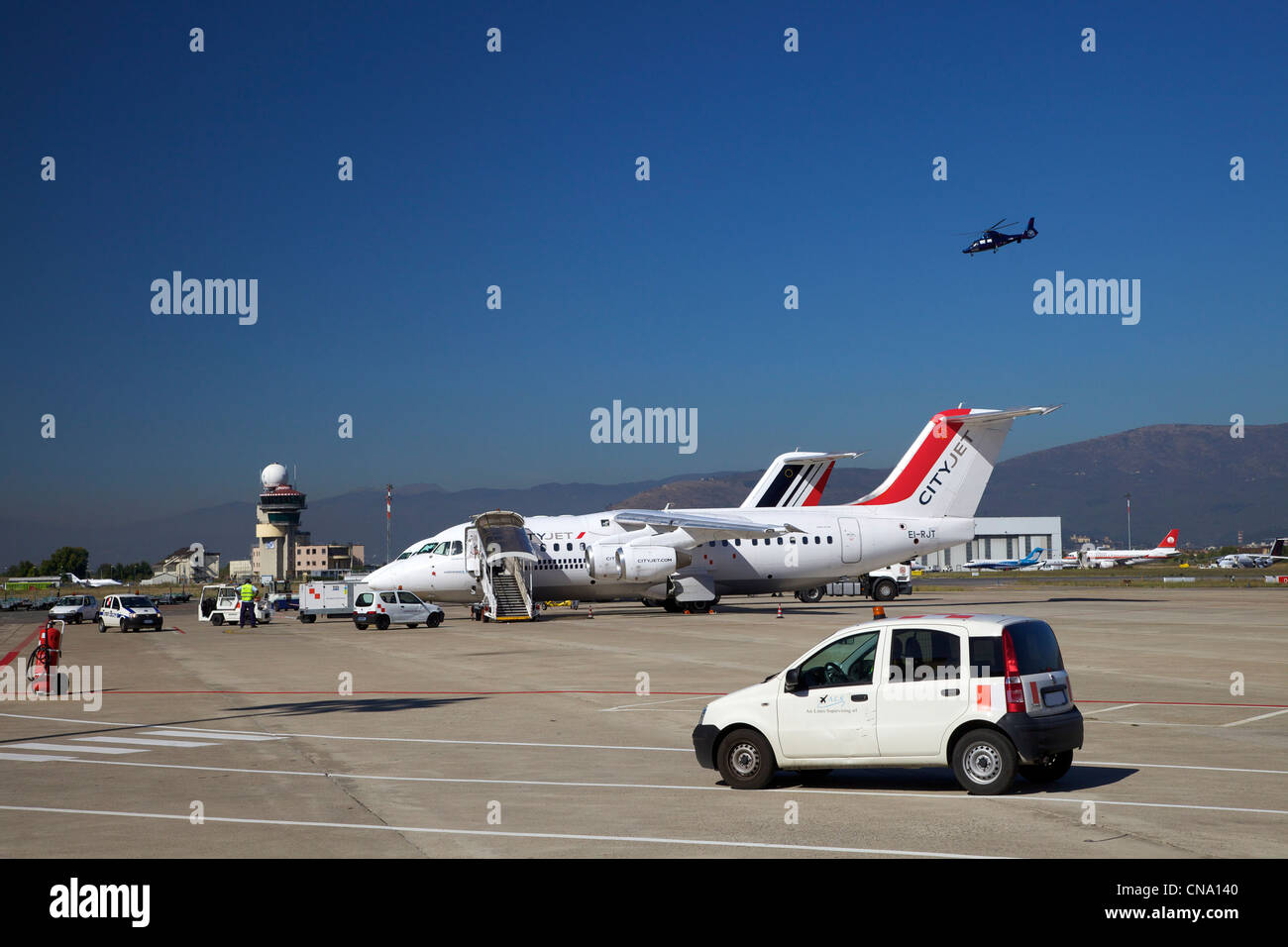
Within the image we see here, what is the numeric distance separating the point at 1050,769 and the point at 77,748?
13534 mm

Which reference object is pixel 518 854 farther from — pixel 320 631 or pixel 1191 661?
pixel 320 631

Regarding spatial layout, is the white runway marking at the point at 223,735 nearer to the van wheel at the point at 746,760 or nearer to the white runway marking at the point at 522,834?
the white runway marking at the point at 522,834

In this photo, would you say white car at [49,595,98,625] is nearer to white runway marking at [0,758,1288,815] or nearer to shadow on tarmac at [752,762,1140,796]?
white runway marking at [0,758,1288,815]

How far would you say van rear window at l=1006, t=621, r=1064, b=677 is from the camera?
472 inches

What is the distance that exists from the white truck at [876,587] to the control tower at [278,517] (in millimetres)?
130260

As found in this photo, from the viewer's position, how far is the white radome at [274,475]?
18088 centimetres

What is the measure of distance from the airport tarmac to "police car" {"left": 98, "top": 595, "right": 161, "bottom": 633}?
2281 centimetres

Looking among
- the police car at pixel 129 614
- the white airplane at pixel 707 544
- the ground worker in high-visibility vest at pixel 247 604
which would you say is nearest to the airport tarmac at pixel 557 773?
the white airplane at pixel 707 544

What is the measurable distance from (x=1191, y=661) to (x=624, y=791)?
1902 centimetres

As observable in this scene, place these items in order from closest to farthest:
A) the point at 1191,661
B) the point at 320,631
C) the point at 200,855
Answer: the point at 200,855 → the point at 1191,661 → the point at 320,631

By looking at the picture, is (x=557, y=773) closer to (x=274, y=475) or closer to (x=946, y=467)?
(x=946, y=467)
